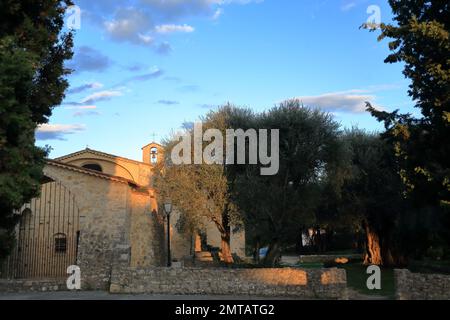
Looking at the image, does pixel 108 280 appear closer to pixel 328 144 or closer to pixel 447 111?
pixel 328 144

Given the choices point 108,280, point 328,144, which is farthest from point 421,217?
point 108,280

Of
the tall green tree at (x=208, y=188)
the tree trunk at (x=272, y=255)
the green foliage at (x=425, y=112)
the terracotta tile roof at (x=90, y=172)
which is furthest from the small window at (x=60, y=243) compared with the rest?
the green foliage at (x=425, y=112)

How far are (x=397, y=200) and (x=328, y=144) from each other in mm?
6602

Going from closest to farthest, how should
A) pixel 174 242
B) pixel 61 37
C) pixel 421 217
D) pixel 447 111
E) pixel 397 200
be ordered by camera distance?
pixel 61 37, pixel 447 111, pixel 421 217, pixel 397 200, pixel 174 242

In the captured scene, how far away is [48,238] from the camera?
2395 cm

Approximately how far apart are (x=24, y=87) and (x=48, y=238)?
16606mm

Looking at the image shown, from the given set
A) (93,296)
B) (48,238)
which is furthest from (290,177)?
(48,238)

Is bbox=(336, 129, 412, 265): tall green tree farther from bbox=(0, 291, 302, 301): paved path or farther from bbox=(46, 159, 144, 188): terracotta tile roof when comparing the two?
bbox=(0, 291, 302, 301): paved path

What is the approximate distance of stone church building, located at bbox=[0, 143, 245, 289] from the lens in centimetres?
1992

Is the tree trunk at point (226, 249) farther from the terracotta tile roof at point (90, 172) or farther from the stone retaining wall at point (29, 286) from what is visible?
the stone retaining wall at point (29, 286)

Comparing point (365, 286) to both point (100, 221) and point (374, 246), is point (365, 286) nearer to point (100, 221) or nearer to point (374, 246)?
point (100, 221)

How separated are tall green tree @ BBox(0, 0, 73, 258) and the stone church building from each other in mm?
7747

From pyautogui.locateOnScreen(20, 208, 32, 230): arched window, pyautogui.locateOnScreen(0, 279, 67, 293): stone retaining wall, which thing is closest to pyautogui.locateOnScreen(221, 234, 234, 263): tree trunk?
pyautogui.locateOnScreen(0, 279, 67, 293): stone retaining wall

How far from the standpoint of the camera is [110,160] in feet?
119
